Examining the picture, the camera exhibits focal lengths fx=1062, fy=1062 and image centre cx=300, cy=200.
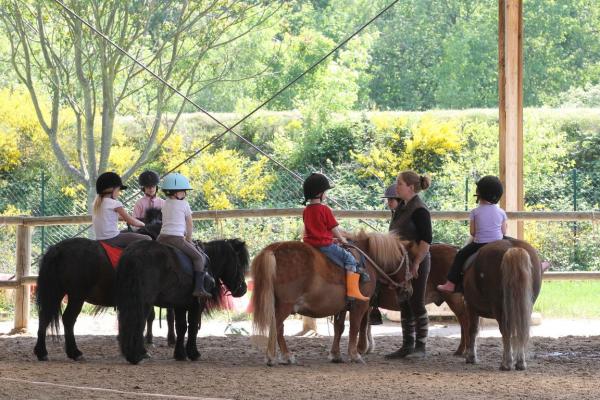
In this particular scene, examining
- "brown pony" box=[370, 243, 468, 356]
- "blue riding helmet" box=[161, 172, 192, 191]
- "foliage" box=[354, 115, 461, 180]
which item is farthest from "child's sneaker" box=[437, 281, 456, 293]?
"foliage" box=[354, 115, 461, 180]

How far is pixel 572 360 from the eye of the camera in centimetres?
916

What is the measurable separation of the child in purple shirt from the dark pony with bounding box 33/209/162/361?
2.84 m

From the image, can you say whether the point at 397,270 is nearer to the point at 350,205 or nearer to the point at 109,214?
the point at 109,214

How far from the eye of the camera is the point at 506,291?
812 cm

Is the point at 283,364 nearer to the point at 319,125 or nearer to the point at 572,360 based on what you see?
the point at 572,360

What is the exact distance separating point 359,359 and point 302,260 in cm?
106

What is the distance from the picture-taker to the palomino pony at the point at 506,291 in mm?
8094

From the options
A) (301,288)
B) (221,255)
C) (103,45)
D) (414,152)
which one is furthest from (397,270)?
(414,152)

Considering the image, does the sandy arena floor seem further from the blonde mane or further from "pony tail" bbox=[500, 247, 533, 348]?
the blonde mane

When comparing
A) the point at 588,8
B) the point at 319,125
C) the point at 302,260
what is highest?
the point at 588,8

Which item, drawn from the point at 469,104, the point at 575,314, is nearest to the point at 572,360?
the point at 575,314

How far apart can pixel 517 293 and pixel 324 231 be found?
1601mm

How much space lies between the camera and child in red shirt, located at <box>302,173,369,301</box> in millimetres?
8469

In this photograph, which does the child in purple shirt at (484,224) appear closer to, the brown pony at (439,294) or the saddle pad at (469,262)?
the saddle pad at (469,262)
